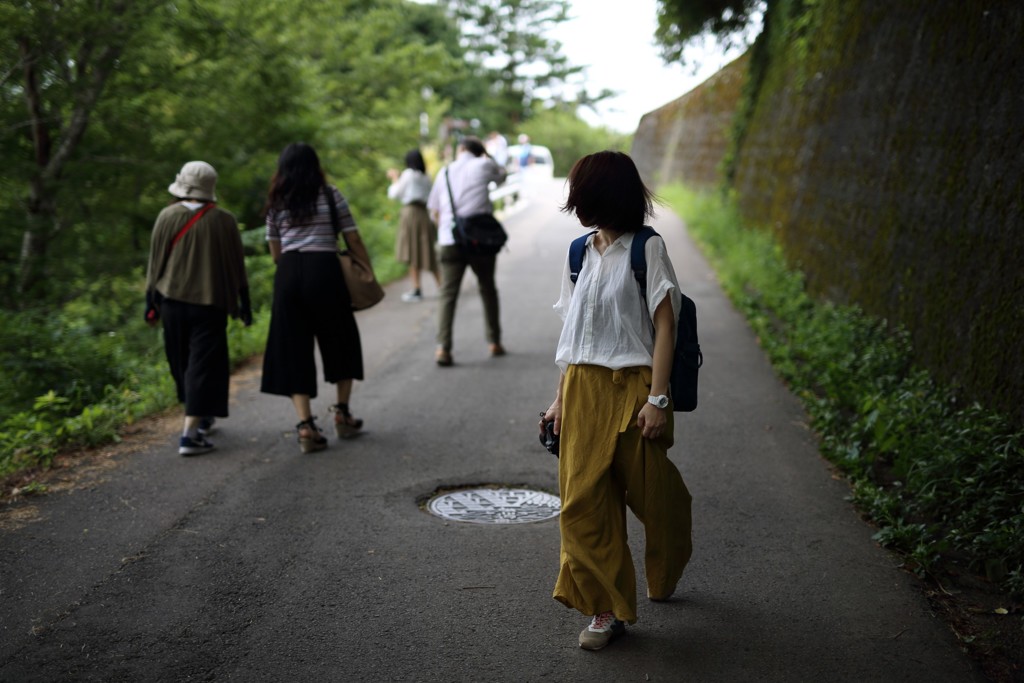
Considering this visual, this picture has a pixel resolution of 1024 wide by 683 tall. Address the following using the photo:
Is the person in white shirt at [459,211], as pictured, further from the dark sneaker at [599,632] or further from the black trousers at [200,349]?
the dark sneaker at [599,632]

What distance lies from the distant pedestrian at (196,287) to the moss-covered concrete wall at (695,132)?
16.9 metres

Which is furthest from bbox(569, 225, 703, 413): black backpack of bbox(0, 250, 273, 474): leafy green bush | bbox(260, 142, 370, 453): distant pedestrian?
bbox(0, 250, 273, 474): leafy green bush

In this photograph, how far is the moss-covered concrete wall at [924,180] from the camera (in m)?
6.08

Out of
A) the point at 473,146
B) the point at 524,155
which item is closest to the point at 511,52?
the point at 524,155

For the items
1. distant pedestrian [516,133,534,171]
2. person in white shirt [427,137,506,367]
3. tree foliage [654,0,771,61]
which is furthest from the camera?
distant pedestrian [516,133,534,171]

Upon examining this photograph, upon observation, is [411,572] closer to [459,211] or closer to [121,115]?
[459,211]

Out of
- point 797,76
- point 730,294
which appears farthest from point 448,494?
point 797,76

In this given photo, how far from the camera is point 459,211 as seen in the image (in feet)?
30.9

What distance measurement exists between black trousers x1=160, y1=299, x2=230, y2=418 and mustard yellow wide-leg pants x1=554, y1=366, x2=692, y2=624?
3597 millimetres

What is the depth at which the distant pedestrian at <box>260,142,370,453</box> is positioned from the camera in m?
6.68

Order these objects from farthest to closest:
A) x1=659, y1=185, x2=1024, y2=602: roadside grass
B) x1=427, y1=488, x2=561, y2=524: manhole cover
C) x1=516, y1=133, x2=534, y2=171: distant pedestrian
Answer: x1=516, y1=133, x2=534, y2=171: distant pedestrian, x1=427, y1=488, x2=561, y2=524: manhole cover, x1=659, y1=185, x2=1024, y2=602: roadside grass

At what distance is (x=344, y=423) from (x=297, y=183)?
5.72 feet

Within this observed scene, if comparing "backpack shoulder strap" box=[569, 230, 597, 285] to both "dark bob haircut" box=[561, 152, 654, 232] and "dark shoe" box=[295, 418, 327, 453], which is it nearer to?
"dark bob haircut" box=[561, 152, 654, 232]

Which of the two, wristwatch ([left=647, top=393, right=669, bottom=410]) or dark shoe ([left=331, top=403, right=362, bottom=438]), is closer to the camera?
wristwatch ([left=647, top=393, right=669, bottom=410])
